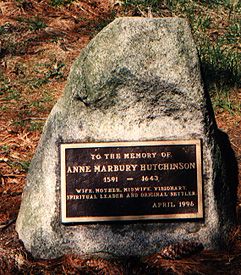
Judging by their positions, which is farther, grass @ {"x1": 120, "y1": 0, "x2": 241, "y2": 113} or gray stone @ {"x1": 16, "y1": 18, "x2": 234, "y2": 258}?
grass @ {"x1": 120, "y1": 0, "x2": 241, "y2": 113}

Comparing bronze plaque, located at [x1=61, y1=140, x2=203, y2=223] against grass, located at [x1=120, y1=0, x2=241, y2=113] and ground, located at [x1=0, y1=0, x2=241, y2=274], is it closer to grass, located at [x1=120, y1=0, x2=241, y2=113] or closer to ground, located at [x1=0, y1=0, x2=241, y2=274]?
ground, located at [x1=0, y1=0, x2=241, y2=274]

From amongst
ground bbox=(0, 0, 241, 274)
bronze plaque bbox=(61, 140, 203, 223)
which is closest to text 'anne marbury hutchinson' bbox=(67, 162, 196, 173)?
bronze plaque bbox=(61, 140, 203, 223)

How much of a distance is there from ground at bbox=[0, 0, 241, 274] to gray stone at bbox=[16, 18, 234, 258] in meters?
0.11

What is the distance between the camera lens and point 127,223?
3191 millimetres

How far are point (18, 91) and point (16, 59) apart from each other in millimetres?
716

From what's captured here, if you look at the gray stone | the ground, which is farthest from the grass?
the gray stone

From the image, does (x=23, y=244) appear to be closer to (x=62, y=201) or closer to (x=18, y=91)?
(x=62, y=201)

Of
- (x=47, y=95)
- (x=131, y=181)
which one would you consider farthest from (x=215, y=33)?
(x=131, y=181)

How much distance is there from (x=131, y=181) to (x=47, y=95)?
8.32 ft

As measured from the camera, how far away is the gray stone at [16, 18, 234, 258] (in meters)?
3.13

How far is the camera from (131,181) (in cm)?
321

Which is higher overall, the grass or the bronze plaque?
the grass

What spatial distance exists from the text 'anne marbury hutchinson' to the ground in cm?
49

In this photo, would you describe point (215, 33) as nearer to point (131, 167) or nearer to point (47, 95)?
point (47, 95)
